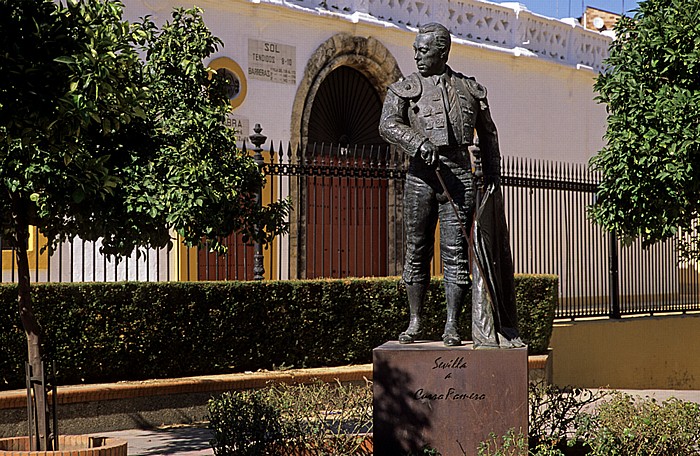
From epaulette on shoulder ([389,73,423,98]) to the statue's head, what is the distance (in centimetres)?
8

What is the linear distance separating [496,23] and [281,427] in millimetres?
13515

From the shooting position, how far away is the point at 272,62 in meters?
15.9

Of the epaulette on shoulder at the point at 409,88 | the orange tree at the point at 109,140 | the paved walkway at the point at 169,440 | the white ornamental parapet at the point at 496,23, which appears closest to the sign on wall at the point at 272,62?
the white ornamental parapet at the point at 496,23

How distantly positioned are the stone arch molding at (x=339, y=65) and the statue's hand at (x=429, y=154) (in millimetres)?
8424

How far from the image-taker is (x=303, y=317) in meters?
11.9

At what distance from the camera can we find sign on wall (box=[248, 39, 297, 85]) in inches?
611

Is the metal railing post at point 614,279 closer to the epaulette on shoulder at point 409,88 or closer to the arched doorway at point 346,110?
the arched doorway at point 346,110

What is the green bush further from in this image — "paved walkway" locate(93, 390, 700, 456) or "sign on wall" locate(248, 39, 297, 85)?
"sign on wall" locate(248, 39, 297, 85)

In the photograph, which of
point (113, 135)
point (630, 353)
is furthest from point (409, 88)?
point (630, 353)

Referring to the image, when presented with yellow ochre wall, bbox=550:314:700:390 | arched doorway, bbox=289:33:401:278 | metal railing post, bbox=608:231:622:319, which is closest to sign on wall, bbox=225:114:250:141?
arched doorway, bbox=289:33:401:278

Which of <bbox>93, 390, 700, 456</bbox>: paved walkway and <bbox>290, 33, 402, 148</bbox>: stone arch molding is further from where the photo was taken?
<bbox>290, 33, 402, 148</bbox>: stone arch molding

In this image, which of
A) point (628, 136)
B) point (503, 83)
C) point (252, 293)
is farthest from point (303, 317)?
point (503, 83)

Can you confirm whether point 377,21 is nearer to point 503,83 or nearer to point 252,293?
point 503,83

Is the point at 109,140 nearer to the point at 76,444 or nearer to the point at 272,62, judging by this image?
the point at 76,444
